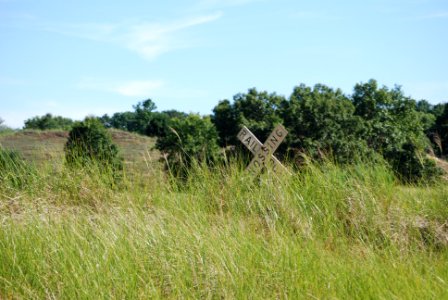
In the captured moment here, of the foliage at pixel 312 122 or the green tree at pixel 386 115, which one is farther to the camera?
the green tree at pixel 386 115

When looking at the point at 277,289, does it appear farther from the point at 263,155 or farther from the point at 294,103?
the point at 294,103

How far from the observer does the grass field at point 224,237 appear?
11.1 feet

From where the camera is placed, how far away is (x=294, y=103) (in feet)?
61.4

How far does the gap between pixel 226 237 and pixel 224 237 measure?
5 cm

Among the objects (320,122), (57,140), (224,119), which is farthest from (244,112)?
(57,140)

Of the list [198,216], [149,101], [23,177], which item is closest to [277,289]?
[198,216]

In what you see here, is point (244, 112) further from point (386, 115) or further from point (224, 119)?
point (386, 115)

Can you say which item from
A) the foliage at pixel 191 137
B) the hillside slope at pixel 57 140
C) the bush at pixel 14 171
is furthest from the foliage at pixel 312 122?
the bush at pixel 14 171

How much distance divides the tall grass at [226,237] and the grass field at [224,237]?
0.01 metres

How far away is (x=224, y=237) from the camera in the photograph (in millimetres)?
3924

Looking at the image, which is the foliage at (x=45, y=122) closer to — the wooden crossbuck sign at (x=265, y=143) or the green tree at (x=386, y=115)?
the green tree at (x=386, y=115)

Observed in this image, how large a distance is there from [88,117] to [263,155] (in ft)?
25.2

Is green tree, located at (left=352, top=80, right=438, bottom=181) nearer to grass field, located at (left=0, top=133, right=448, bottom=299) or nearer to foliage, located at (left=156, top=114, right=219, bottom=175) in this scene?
foliage, located at (left=156, top=114, right=219, bottom=175)

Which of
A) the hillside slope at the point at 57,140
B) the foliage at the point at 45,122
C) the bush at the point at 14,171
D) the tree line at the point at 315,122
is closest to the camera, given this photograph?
the bush at the point at 14,171
